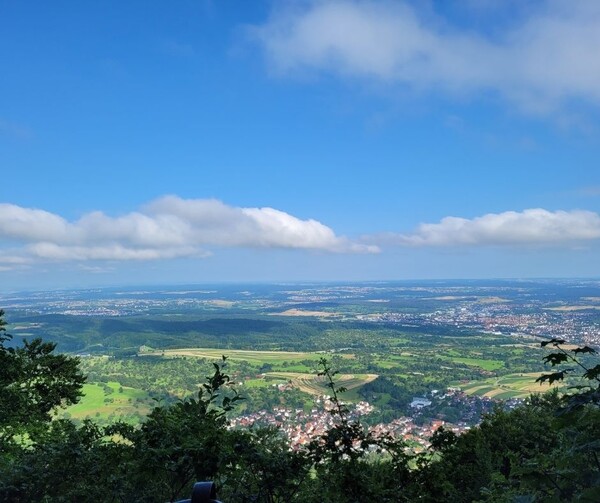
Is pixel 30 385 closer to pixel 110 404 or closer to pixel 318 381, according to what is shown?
pixel 110 404

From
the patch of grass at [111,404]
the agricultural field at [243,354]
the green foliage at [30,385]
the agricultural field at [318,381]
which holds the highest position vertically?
the green foliage at [30,385]

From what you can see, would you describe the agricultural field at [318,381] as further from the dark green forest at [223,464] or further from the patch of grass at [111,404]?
the dark green forest at [223,464]

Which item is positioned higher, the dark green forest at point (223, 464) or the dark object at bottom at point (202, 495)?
the dark object at bottom at point (202, 495)

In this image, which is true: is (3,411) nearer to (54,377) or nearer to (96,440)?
(54,377)

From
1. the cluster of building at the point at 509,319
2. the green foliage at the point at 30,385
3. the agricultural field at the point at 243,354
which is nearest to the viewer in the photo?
the green foliage at the point at 30,385

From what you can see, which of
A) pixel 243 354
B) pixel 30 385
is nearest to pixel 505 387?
pixel 243 354

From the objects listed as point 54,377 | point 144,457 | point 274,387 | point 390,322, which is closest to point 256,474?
point 144,457

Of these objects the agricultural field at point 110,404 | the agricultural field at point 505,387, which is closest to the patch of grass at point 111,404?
the agricultural field at point 110,404

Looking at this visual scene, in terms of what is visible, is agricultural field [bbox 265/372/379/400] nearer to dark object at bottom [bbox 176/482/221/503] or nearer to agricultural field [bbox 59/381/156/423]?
agricultural field [bbox 59/381/156/423]
